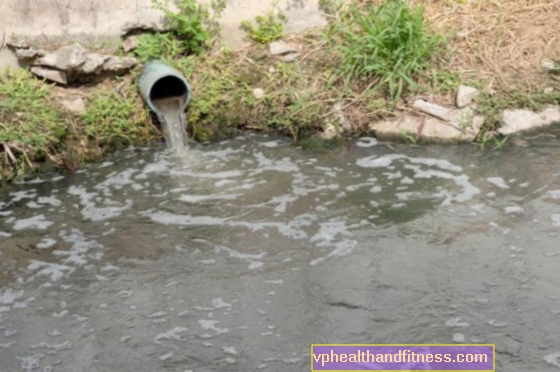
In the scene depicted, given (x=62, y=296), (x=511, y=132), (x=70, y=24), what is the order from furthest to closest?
(x=70, y=24), (x=511, y=132), (x=62, y=296)

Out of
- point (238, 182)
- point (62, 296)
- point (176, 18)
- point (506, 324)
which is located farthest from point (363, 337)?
point (176, 18)

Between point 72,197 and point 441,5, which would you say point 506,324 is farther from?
point 441,5

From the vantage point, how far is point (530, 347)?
4219 millimetres

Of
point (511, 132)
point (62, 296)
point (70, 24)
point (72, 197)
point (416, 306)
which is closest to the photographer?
point (416, 306)

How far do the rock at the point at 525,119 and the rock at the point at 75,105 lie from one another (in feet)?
11.5

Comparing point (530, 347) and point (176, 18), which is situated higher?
point (176, 18)

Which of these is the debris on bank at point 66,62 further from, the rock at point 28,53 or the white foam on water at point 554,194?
the white foam on water at point 554,194

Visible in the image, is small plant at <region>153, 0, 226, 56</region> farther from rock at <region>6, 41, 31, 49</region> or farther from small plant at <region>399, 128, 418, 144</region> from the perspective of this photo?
small plant at <region>399, 128, 418, 144</region>

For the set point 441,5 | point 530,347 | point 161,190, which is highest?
point 441,5

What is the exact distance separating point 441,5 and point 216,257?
397 cm

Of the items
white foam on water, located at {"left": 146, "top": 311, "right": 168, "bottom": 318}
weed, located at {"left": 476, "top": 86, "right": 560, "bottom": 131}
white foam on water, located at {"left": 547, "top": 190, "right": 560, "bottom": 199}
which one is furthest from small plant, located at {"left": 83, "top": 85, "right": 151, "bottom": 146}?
white foam on water, located at {"left": 547, "top": 190, "right": 560, "bottom": 199}

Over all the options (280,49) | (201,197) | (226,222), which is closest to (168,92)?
(280,49)

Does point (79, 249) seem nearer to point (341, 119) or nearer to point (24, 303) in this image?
point (24, 303)

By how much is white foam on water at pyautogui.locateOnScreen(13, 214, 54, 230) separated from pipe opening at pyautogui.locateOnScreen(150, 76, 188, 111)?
1.67 metres
